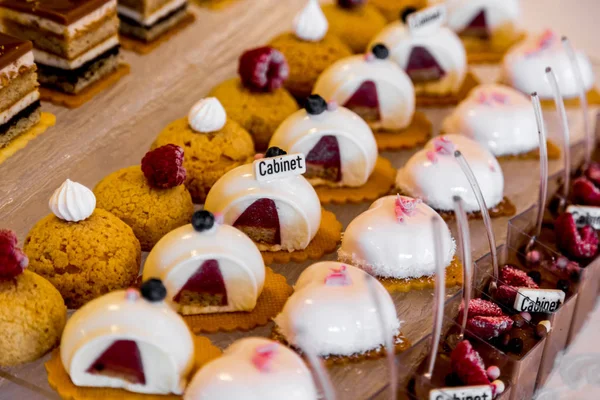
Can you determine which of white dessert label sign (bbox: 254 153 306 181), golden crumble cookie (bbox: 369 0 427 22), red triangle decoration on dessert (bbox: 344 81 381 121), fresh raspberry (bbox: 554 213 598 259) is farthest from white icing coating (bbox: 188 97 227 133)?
golden crumble cookie (bbox: 369 0 427 22)

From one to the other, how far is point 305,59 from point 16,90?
138 centimetres

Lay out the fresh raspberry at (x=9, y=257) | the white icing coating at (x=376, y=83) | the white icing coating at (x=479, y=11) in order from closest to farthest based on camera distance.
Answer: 1. the fresh raspberry at (x=9, y=257)
2. the white icing coating at (x=376, y=83)
3. the white icing coating at (x=479, y=11)

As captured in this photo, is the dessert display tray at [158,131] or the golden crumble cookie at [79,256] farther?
the golden crumble cookie at [79,256]

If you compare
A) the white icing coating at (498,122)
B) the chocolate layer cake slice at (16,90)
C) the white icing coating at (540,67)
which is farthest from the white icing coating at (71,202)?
the white icing coating at (540,67)

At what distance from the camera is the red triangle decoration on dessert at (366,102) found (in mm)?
4113

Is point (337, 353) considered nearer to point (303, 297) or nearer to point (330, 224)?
point (303, 297)

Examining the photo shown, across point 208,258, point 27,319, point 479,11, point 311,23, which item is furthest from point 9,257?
point 479,11

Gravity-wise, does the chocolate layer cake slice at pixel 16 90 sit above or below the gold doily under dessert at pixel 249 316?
above

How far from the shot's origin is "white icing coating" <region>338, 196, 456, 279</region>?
3.28 metres

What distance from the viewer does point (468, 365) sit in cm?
286

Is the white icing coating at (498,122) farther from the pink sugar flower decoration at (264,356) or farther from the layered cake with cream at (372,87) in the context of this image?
the pink sugar flower decoration at (264,356)

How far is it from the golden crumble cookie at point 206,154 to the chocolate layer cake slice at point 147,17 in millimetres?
1076

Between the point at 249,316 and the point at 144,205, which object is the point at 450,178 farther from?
the point at 144,205

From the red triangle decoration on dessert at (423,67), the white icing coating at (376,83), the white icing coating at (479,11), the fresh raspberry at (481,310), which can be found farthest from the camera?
the white icing coating at (479,11)
